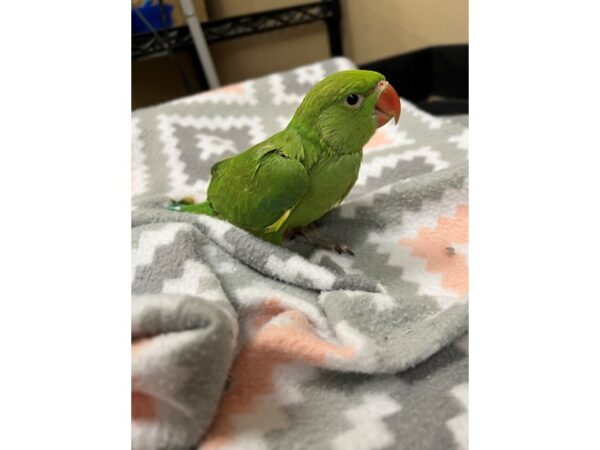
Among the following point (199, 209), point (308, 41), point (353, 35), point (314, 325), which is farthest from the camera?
point (308, 41)

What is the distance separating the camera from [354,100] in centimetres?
59

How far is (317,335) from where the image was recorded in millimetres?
517

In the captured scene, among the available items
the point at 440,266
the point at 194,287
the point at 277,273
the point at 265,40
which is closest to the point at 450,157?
the point at 440,266

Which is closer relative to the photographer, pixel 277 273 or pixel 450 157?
pixel 277 273

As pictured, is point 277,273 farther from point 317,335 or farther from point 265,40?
point 265,40

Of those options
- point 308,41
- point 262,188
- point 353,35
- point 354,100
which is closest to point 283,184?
point 262,188

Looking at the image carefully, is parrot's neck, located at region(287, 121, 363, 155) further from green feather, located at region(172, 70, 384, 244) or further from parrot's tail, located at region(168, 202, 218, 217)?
A: parrot's tail, located at region(168, 202, 218, 217)

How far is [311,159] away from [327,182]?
1.5 inches

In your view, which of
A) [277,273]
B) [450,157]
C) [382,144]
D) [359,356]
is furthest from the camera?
[382,144]

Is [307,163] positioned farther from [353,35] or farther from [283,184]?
[353,35]

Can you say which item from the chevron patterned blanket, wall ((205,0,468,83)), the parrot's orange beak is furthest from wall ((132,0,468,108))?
the parrot's orange beak

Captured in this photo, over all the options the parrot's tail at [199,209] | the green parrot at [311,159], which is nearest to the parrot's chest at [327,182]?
the green parrot at [311,159]
